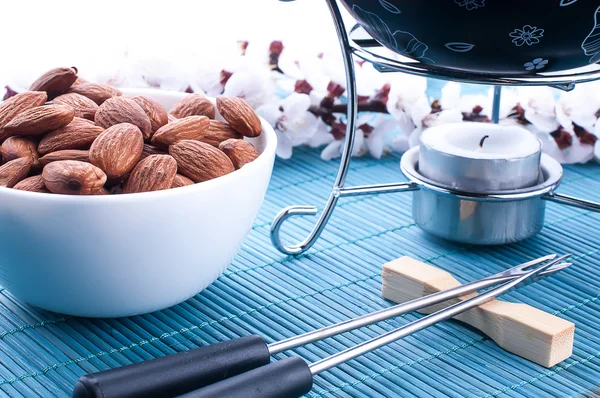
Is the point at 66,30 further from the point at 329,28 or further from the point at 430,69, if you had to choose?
the point at 430,69

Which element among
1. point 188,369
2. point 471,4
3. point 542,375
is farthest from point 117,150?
point 542,375

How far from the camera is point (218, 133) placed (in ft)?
3.14

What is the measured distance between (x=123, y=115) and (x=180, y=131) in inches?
2.5

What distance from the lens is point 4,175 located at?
810 mm

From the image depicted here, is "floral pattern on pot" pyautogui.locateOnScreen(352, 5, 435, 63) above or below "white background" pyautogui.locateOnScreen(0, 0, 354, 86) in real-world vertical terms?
above

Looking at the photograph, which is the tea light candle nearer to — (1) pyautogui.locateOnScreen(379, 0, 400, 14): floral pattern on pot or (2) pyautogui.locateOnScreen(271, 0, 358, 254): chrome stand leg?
(2) pyautogui.locateOnScreen(271, 0, 358, 254): chrome stand leg

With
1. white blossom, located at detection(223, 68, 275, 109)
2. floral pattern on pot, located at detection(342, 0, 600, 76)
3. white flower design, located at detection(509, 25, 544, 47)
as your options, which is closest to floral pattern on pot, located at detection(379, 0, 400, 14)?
floral pattern on pot, located at detection(342, 0, 600, 76)

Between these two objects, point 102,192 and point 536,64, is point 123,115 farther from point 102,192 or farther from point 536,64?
point 536,64

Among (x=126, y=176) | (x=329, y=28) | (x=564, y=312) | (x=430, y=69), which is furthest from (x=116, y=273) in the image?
(x=329, y=28)

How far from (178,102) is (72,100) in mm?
128

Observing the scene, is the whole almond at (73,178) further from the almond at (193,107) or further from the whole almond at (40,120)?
the almond at (193,107)

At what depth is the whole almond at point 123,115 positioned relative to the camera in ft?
2.91

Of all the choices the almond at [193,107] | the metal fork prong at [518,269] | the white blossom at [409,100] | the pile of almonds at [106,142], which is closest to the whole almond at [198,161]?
the pile of almonds at [106,142]

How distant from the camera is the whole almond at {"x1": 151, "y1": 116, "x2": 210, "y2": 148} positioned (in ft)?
2.91
